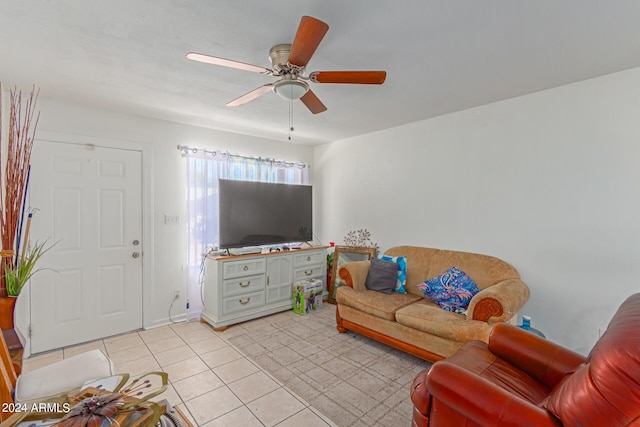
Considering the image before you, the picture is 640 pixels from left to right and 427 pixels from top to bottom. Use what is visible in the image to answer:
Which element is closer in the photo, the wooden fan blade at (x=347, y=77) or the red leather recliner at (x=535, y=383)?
the red leather recliner at (x=535, y=383)

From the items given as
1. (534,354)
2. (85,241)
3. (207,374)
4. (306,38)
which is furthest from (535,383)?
(85,241)

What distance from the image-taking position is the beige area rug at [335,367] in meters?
2.08

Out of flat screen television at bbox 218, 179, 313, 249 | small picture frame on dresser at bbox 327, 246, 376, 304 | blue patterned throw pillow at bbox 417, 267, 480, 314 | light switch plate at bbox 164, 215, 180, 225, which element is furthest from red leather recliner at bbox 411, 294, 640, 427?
light switch plate at bbox 164, 215, 180, 225

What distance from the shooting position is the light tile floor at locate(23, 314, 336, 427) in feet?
6.57

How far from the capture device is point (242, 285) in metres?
3.63

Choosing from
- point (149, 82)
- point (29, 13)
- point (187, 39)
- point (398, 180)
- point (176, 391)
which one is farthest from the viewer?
point (398, 180)

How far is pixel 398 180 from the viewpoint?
155 inches

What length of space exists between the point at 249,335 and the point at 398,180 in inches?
106

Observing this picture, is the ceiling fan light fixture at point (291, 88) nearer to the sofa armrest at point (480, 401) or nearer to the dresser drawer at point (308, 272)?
the sofa armrest at point (480, 401)

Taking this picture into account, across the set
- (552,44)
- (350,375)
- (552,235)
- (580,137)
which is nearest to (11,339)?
(350,375)

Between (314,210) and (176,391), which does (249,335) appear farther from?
(314,210)

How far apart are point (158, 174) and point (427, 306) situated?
11.2ft

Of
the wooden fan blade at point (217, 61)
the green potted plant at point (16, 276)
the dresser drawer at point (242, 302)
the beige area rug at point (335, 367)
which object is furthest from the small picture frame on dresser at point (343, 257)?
the green potted plant at point (16, 276)

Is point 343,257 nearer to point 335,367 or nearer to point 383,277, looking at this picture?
point 383,277
